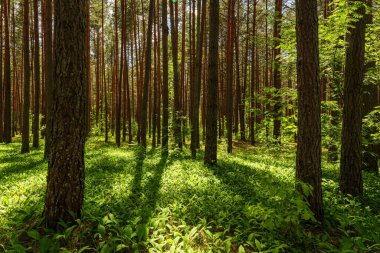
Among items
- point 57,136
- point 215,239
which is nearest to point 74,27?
point 57,136

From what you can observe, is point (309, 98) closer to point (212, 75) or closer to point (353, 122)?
point (353, 122)

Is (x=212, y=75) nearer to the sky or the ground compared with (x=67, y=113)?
nearer to the sky

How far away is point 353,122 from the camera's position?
6.14 meters

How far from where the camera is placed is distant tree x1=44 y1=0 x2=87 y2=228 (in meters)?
3.65

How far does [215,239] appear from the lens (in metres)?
3.83

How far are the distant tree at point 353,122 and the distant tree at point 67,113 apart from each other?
5.70 m

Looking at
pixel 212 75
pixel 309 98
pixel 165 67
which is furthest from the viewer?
pixel 165 67

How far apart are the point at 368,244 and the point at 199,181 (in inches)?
145

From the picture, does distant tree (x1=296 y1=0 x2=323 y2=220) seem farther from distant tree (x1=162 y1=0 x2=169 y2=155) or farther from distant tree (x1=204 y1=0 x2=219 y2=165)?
distant tree (x1=162 y1=0 x2=169 y2=155)

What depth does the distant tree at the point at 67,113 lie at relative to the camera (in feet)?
12.0

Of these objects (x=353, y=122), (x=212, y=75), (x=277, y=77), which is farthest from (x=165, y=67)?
(x=353, y=122)

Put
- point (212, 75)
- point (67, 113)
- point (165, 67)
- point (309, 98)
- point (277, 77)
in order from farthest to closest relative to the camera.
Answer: point (277, 77)
point (165, 67)
point (212, 75)
point (309, 98)
point (67, 113)

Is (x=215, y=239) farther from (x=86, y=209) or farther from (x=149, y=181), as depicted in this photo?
(x=149, y=181)

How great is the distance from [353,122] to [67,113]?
236 inches
